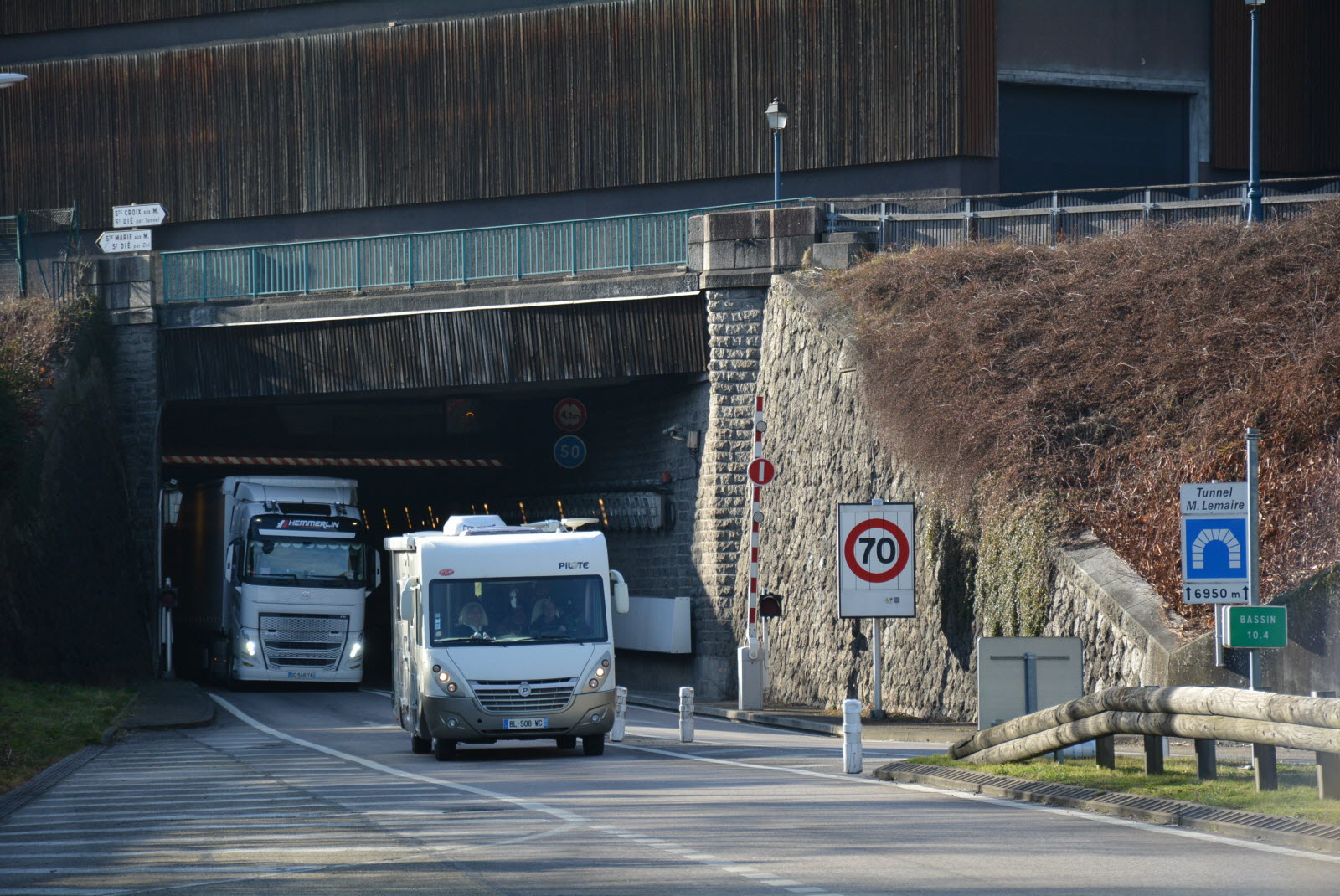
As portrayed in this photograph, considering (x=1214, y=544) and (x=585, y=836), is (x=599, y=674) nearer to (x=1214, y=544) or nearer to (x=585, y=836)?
(x=585, y=836)

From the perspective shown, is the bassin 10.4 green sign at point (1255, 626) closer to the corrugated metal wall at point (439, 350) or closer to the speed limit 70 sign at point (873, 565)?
the speed limit 70 sign at point (873, 565)

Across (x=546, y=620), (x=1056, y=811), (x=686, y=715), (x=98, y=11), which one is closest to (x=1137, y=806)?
(x=1056, y=811)

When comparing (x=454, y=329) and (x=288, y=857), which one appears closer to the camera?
(x=288, y=857)

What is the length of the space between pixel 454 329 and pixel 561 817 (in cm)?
2077

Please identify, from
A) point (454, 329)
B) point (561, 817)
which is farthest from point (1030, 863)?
point (454, 329)

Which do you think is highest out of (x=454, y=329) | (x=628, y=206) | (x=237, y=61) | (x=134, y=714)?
(x=237, y=61)

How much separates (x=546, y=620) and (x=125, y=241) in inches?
776

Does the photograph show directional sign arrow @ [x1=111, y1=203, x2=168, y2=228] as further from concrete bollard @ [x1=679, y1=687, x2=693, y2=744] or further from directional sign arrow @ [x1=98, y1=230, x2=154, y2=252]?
concrete bollard @ [x1=679, y1=687, x2=693, y2=744]

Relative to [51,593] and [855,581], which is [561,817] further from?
[51,593]

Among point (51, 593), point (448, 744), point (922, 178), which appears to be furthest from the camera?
point (922, 178)

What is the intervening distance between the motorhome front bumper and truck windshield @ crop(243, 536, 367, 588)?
14737 millimetres

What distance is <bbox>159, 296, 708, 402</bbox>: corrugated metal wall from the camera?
1236 inches

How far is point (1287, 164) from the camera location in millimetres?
39750

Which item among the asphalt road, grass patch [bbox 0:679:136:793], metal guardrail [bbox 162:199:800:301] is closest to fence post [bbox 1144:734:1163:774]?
the asphalt road
